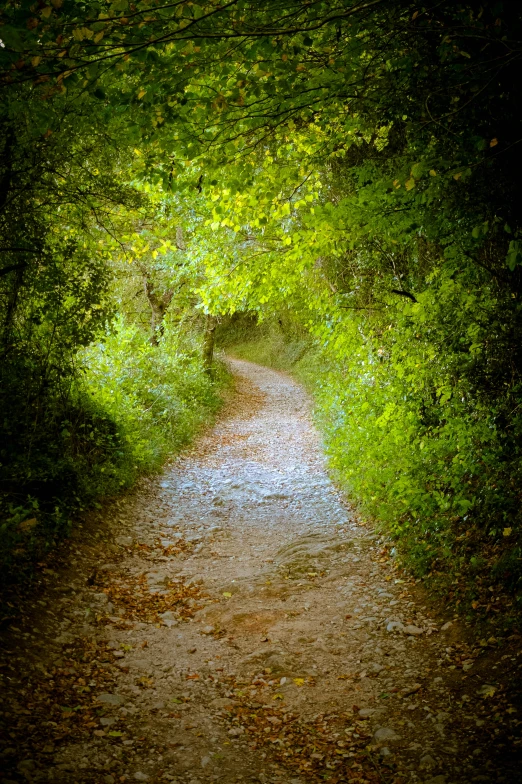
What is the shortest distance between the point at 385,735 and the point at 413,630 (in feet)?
4.97

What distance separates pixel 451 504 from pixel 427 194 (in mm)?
3759

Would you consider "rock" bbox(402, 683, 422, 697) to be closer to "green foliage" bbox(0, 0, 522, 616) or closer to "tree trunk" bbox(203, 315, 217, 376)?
"green foliage" bbox(0, 0, 522, 616)

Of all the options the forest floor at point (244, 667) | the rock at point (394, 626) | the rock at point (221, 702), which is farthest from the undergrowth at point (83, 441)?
the rock at point (394, 626)

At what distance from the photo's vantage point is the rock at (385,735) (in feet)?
13.1

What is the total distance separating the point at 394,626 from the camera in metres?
5.56

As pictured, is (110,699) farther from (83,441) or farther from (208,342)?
(208,342)

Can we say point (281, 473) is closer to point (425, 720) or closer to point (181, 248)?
point (425, 720)

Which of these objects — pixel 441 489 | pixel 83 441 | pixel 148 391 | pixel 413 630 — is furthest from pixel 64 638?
pixel 148 391

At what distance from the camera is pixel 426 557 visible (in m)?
6.29

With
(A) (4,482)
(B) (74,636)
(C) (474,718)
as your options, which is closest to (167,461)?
(A) (4,482)

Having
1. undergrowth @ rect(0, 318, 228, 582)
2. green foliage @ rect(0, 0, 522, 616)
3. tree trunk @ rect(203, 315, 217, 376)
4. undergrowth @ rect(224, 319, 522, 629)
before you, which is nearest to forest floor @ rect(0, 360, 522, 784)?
undergrowth @ rect(224, 319, 522, 629)

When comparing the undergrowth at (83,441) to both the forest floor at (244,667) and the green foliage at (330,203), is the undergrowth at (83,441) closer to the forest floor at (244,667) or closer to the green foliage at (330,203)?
the green foliage at (330,203)

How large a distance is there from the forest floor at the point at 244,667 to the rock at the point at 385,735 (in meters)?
0.01

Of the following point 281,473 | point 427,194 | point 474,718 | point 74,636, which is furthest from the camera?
point 281,473
